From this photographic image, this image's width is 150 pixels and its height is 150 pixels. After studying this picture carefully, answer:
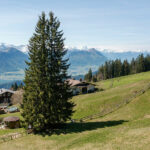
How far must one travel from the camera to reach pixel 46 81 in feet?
104

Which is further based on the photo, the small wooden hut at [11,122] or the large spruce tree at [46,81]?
the small wooden hut at [11,122]

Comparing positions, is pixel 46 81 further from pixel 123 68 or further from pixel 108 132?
pixel 123 68

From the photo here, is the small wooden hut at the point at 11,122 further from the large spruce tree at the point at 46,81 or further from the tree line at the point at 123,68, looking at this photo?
the tree line at the point at 123,68

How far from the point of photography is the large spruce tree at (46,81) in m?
31.1

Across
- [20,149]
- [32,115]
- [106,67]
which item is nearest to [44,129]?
Answer: [32,115]

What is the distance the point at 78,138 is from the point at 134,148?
32.9ft

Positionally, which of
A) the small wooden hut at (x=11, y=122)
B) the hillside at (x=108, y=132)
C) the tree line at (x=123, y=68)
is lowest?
the small wooden hut at (x=11, y=122)

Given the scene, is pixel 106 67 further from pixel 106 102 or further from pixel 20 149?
pixel 20 149

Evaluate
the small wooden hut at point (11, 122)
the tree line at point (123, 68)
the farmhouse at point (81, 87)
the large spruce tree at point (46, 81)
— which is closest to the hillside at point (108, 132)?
the large spruce tree at point (46, 81)

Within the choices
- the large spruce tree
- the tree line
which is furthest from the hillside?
the tree line

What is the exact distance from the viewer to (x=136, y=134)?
23.1 meters

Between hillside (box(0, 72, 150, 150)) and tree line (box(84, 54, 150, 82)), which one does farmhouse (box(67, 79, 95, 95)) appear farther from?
tree line (box(84, 54, 150, 82))

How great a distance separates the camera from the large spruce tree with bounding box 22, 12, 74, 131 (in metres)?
31.1

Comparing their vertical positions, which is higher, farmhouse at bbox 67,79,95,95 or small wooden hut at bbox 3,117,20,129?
farmhouse at bbox 67,79,95,95
